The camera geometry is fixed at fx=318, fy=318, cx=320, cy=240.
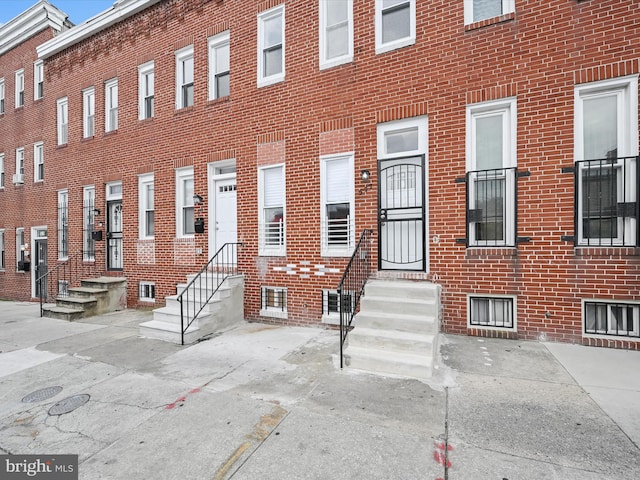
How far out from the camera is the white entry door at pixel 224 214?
731 cm

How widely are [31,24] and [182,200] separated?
33.3 feet

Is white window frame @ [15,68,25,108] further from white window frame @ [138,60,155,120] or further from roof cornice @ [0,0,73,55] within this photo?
white window frame @ [138,60,155,120]

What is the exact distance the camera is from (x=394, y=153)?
18.6ft

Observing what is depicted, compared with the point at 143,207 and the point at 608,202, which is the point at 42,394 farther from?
the point at 608,202

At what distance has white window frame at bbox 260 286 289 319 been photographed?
641 cm

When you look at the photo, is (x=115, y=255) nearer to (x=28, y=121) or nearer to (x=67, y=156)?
(x=67, y=156)

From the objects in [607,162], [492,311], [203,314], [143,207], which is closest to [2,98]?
[143,207]

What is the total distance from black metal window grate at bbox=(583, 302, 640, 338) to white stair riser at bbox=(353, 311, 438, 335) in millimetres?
2308

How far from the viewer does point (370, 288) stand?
498cm

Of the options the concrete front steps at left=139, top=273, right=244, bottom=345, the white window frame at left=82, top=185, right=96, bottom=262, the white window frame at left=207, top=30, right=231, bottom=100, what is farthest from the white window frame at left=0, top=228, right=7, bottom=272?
the white window frame at left=207, top=30, right=231, bottom=100

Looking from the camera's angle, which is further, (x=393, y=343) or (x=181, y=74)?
(x=181, y=74)

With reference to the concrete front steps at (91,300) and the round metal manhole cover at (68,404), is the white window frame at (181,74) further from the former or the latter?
the round metal manhole cover at (68,404)

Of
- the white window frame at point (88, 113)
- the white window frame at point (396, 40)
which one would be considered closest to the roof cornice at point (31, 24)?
the white window frame at point (88, 113)

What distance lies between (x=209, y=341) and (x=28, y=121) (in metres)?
12.2
